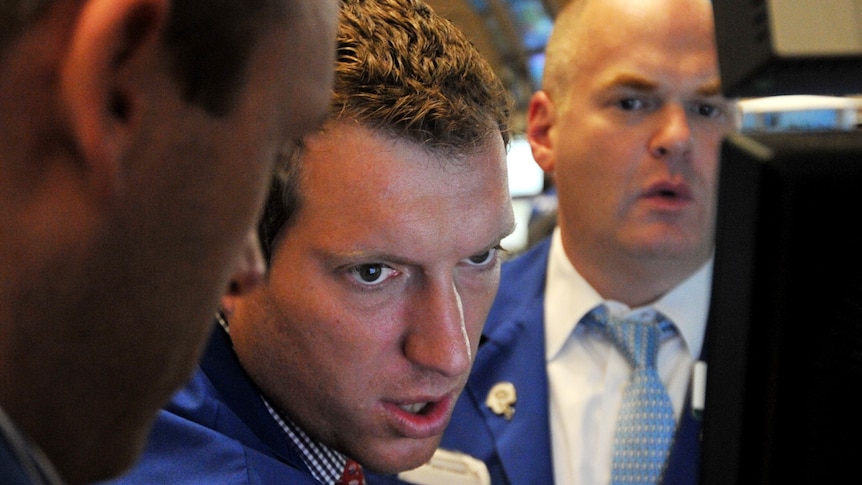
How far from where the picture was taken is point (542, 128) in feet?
6.95

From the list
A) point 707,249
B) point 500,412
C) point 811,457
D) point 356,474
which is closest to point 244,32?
point 811,457

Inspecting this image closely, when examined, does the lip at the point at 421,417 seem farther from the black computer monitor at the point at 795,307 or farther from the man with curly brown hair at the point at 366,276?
the black computer monitor at the point at 795,307

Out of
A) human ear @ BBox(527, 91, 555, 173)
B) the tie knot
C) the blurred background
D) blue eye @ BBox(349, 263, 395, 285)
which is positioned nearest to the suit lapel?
the tie knot

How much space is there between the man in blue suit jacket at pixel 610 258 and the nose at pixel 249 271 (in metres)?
1.12

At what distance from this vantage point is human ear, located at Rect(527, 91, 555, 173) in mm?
2098

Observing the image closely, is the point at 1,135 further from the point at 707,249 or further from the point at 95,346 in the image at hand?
the point at 707,249

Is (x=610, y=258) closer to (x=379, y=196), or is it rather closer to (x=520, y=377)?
(x=520, y=377)

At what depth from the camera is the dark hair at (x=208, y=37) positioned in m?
0.49

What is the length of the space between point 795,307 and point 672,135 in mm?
1318

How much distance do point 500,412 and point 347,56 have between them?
88 cm

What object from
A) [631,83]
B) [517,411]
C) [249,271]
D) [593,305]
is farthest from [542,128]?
[249,271]

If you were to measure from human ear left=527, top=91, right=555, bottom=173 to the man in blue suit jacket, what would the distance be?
11 cm


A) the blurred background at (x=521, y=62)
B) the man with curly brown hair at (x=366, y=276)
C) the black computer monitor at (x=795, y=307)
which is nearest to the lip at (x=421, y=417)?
the man with curly brown hair at (x=366, y=276)

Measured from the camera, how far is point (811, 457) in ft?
1.83
